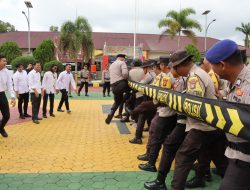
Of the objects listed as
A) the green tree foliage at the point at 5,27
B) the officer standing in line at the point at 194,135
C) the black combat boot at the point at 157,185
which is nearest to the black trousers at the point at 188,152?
the officer standing in line at the point at 194,135

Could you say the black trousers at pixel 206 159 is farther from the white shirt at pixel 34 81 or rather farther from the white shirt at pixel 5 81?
the white shirt at pixel 34 81

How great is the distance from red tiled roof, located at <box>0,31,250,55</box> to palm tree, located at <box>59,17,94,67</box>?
28.9ft

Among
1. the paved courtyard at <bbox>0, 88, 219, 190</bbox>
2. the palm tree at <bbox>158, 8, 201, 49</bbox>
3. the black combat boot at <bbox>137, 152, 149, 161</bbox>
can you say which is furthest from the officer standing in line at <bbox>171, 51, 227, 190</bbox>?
the palm tree at <bbox>158, 8, 201, 49</bbox>

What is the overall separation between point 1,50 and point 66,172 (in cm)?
3403

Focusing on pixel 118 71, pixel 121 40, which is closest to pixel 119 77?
pixel 118 71

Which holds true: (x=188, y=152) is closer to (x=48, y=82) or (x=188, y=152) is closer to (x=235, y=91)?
(x=235, y=91)

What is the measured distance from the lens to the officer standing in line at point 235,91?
232 centimetres

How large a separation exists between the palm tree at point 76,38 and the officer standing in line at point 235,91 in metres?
28.3

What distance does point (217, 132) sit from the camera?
3631 mm

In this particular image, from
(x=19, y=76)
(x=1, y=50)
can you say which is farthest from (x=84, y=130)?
(x=1, y=50)

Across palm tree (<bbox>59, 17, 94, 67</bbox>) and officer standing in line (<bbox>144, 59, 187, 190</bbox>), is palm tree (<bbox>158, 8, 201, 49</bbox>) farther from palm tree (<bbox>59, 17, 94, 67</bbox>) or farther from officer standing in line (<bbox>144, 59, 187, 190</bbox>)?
officer standing in line (<bbox>144, 59, 187, 190</bbox>)

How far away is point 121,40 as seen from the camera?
41.3 metres

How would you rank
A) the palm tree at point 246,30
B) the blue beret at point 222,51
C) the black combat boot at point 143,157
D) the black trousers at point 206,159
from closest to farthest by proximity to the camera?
the blue beret at point 222,51 → the black trousers at point 206,159 → the black combat boot at point 143,157 → the palm tree at point 246,30

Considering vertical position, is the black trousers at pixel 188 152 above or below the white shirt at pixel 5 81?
below
